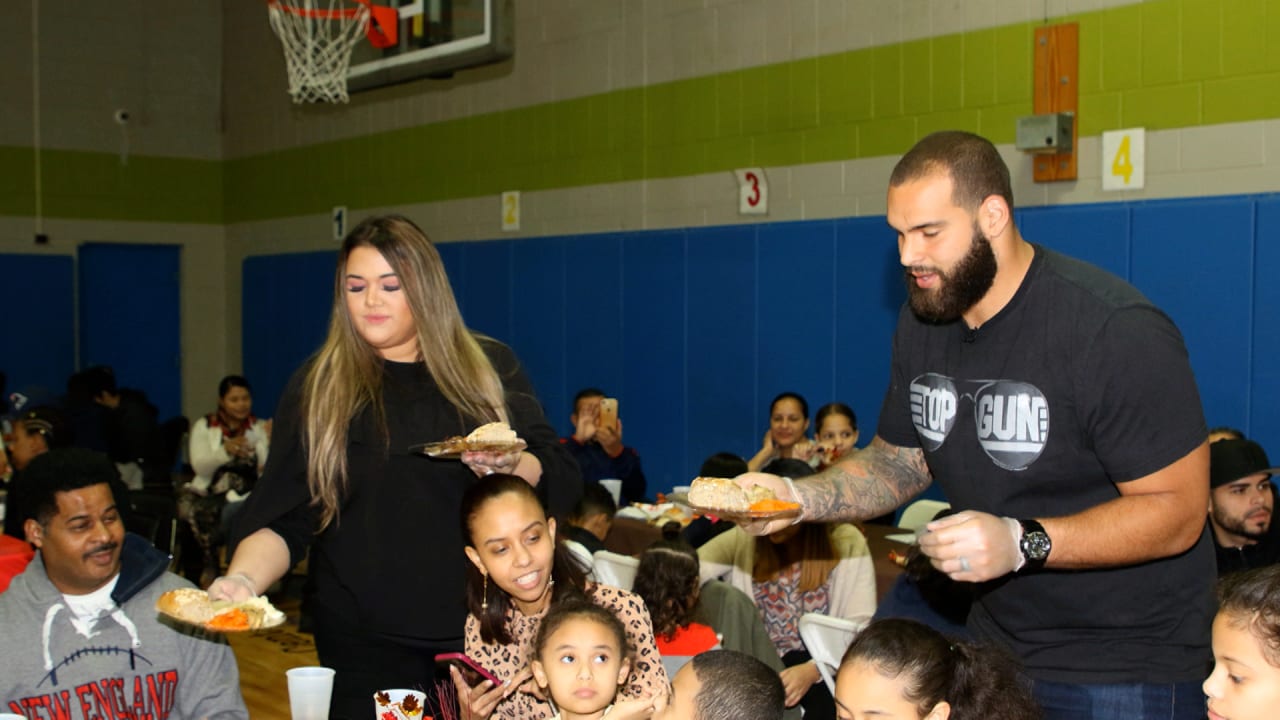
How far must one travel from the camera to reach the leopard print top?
299 centimetres

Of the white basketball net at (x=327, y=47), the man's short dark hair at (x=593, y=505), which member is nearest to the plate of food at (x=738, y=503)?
the man's short dark hair at (x=593, y=505)

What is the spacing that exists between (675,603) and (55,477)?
2.02 meters

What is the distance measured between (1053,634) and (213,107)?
1397cm

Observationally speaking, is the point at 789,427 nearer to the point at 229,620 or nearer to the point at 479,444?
the point at 479,444

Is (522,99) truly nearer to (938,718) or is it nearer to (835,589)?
(835,589)

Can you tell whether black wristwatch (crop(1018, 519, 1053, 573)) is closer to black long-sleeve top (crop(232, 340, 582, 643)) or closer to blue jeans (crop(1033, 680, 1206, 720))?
blue jeans (crop(1033, 680, 1206, 720))

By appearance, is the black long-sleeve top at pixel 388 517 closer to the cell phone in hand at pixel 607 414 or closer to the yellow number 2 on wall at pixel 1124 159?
the yellow number 2 on wall at pixel 1124 159

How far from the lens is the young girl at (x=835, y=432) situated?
7105mm

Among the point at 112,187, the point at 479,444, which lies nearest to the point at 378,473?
the point at 479,444

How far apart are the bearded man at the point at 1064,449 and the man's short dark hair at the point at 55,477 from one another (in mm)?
2463

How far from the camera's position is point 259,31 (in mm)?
13781

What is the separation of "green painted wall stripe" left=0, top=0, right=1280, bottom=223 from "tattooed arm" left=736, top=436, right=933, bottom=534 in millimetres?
4238

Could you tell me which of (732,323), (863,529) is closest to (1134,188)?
(863,529)

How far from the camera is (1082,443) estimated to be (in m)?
2.36
